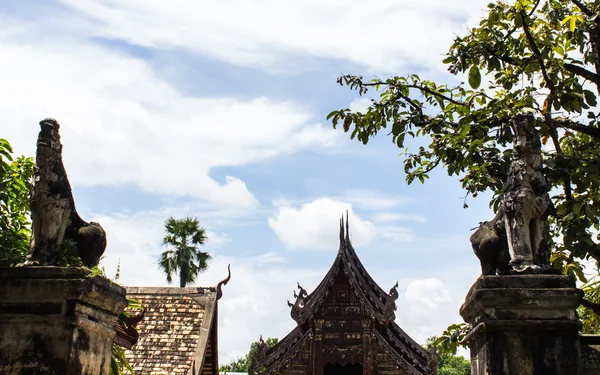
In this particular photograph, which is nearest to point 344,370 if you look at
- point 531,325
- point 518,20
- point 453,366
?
point 518,20

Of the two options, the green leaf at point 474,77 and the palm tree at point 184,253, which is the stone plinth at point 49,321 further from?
the palm tree at point 184,253

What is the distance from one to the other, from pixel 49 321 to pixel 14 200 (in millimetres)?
4144

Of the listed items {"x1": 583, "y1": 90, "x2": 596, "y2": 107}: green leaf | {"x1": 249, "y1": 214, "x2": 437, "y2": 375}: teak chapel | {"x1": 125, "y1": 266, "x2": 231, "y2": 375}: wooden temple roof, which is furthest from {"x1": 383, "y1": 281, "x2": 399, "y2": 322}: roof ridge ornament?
{"x1": 583, "y1": 90, "x2": 596, "y2": 107}: green leaf

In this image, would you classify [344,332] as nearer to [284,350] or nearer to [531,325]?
[284,350]

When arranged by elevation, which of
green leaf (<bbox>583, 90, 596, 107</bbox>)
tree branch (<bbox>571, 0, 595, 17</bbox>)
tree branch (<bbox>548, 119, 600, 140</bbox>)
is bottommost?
tree branch (<bbox>548, 119, 600, 140</bbox>)

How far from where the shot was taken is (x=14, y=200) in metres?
8.73

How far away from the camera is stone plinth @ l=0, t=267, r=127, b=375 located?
16.5 ft

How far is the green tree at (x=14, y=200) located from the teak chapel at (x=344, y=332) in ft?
53.4

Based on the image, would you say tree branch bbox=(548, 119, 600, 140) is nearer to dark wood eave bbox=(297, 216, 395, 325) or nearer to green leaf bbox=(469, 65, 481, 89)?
green leaf bbox=(469, 65, 481, 89)

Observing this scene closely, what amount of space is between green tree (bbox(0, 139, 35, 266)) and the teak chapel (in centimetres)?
1629

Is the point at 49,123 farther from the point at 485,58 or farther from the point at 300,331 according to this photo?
the point at 300,331

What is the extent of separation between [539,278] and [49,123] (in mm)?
4208

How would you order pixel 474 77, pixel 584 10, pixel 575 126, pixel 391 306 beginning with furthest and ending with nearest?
pixel 391 306 → pixel 584 10 → pixel 575 126 → pixel 474 77

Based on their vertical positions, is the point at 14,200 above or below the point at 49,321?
above
